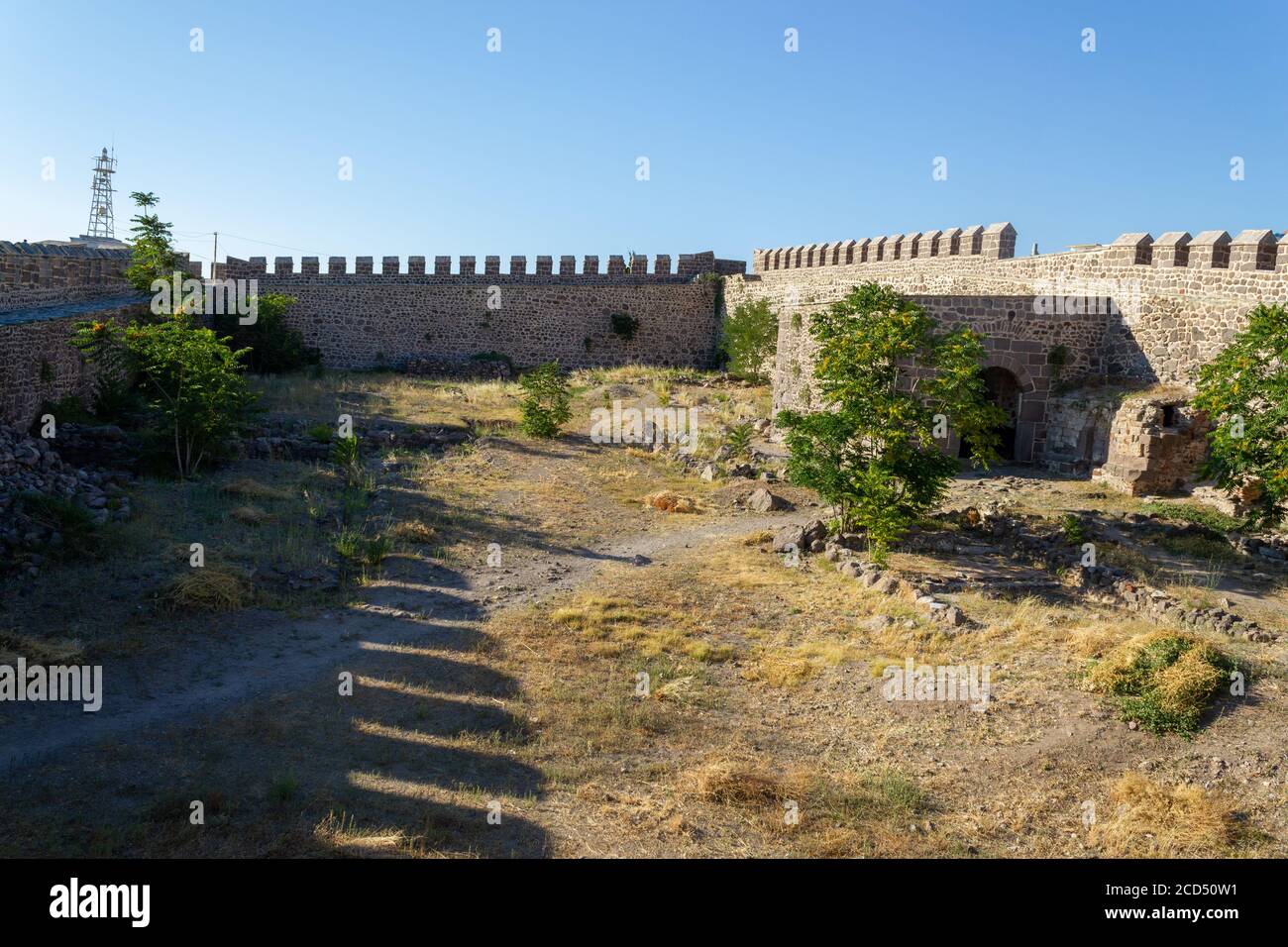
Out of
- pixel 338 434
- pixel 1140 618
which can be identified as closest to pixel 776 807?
pixel 1140 618

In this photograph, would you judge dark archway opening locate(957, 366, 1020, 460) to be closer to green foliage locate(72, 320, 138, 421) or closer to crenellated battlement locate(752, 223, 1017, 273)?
crenellated battlement locate(752, 223, 1017, 273)

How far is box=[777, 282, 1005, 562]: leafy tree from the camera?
1310 centimetres

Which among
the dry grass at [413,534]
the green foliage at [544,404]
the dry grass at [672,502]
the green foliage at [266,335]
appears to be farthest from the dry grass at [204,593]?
the green foliage at [266,335]

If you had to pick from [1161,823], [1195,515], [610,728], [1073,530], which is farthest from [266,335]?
[1161,823]

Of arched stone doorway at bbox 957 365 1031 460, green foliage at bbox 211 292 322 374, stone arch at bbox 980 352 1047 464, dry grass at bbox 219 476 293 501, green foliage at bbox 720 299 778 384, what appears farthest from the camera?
green foliage at bbox 720 299 778 384

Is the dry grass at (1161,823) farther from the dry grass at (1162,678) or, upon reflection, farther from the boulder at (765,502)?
the boulder at (765,502)

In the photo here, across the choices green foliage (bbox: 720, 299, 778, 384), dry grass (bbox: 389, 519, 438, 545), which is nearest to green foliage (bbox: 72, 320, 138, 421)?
dry grass (bbox: 389, 519, 438, 545)

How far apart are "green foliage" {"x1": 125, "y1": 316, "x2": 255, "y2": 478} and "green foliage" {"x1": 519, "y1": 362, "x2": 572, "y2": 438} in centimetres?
609

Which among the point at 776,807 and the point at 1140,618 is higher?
the point at 1140,618
